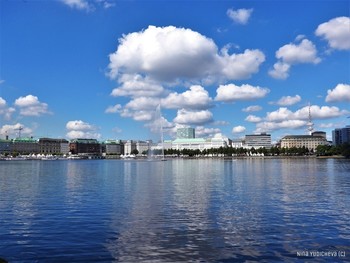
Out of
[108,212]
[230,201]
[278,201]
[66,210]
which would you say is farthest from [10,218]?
[278,201]

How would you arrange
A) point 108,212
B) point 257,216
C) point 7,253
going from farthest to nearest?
point 108,212, point 257,216, point 7,253

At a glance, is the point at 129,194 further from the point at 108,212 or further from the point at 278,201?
the point at 278,201

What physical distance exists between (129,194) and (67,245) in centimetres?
1896

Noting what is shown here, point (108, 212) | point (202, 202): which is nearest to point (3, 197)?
point (108, 212)

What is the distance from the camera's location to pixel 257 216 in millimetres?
23984

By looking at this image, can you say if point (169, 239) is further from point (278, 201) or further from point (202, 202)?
point (278, 201)

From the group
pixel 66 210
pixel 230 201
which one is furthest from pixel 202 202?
pixel 66 210

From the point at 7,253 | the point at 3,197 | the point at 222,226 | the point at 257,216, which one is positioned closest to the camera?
the point at 7,253

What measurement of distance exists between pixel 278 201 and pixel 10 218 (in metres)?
18.9

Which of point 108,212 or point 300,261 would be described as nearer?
point 300,261

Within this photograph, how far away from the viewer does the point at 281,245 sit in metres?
17.0

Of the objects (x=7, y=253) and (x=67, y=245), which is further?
(x=67, y=245)

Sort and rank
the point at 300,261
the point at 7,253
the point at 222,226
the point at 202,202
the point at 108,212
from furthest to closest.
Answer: the point at 202,202 → the point at 108,212 → the point at 222,226 → the point at 7,253 → the point at 300,261

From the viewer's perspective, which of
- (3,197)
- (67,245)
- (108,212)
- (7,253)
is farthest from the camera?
(3,197)
